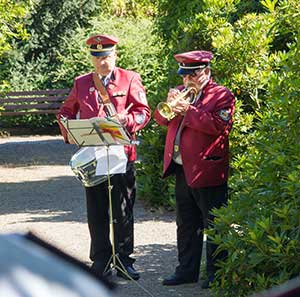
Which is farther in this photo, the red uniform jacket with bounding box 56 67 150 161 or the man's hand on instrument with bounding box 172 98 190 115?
the red uniform jacket with bounding box 56 67 150 161

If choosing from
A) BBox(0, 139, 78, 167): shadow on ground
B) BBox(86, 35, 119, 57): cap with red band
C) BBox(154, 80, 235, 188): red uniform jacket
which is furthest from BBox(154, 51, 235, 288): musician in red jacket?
BBox(0, 139, 78, 167): shadow on ground

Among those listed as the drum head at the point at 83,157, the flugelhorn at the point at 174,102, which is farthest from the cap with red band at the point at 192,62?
the drum head at the point at 83,157

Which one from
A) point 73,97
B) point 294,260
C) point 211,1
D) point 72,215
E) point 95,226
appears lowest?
point 72,215

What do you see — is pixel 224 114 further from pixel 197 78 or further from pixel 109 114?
pixel 109 114

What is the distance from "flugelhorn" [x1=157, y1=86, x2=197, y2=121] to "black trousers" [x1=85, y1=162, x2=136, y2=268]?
2.51 feet

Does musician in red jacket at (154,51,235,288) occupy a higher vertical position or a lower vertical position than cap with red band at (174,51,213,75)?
lower

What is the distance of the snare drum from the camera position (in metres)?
6.74

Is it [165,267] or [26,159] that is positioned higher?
[165,267]

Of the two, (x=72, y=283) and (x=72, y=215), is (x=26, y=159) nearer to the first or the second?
(x=72, y=215)

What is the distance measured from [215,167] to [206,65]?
795mm

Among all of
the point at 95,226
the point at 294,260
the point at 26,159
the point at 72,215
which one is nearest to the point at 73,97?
the point at 95,226

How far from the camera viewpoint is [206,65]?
21.9 feet

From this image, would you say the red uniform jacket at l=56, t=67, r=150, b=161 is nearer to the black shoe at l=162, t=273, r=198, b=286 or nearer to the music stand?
the music stand

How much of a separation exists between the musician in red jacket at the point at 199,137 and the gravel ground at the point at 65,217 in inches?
26.1
